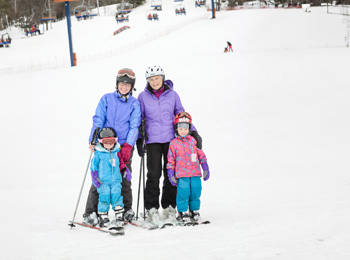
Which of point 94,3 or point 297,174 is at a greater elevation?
point 94,3

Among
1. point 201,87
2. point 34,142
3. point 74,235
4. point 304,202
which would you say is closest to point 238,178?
point 304,202

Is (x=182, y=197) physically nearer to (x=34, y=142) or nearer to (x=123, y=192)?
(x=123, y=192)

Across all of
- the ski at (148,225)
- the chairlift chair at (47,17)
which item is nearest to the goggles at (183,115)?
the ski at (148,225)

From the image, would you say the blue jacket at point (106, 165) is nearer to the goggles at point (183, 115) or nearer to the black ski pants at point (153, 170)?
the black ski pants at point (153, 170)

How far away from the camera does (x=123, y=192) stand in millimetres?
4727

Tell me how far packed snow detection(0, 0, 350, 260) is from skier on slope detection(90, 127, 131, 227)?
0.37 m

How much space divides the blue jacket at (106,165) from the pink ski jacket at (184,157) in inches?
23.9

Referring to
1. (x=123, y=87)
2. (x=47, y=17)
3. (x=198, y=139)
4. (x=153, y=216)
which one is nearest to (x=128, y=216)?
(x=153, y=216)

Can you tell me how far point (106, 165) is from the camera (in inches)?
171

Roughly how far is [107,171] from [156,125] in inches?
31.9

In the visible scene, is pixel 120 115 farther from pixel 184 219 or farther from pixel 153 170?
pixel 184 219

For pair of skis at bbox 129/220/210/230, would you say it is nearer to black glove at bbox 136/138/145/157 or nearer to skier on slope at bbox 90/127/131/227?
skier on slope at bbox 90/127/131/227

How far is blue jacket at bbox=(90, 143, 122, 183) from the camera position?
433 cm

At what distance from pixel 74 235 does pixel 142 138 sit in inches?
53.5
